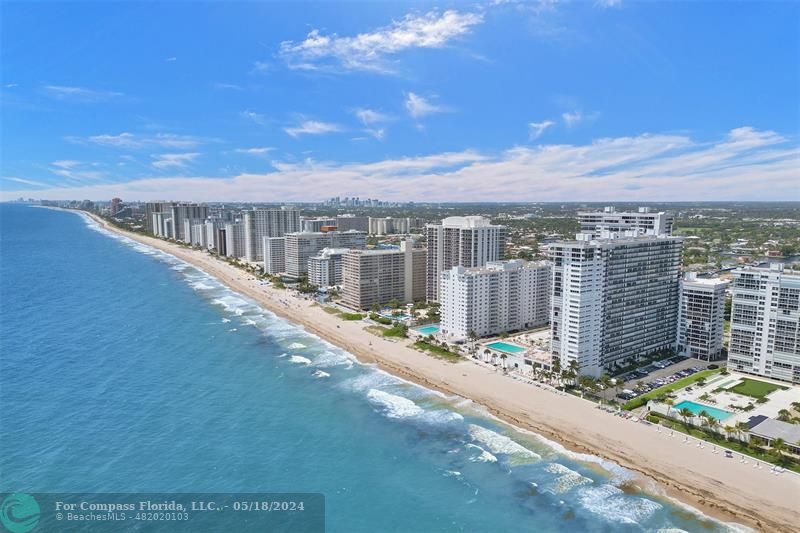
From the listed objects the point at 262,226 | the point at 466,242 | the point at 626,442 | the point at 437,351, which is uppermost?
the point at 262,226

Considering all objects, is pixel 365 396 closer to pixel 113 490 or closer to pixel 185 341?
pixel 113 490

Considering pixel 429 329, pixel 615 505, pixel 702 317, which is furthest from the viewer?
pixel 429 329

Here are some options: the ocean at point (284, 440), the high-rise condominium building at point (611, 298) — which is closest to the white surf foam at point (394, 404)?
the ocean at point (284, 440)

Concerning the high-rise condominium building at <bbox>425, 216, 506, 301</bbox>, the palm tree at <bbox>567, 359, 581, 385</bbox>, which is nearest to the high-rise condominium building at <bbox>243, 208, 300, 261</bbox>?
the high-rise condominium building at <bbox>425, 216, 506, 301</bbox>

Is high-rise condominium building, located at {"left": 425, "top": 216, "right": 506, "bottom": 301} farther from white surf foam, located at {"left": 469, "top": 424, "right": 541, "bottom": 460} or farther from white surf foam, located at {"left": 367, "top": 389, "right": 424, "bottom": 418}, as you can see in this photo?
white surf foam, located at {"left": 469, "top": 424, "right": 541, "bottom": 460}

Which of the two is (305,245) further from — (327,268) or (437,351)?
(437,351)

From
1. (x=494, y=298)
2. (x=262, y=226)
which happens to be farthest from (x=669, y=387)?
(x=262, y=226)
